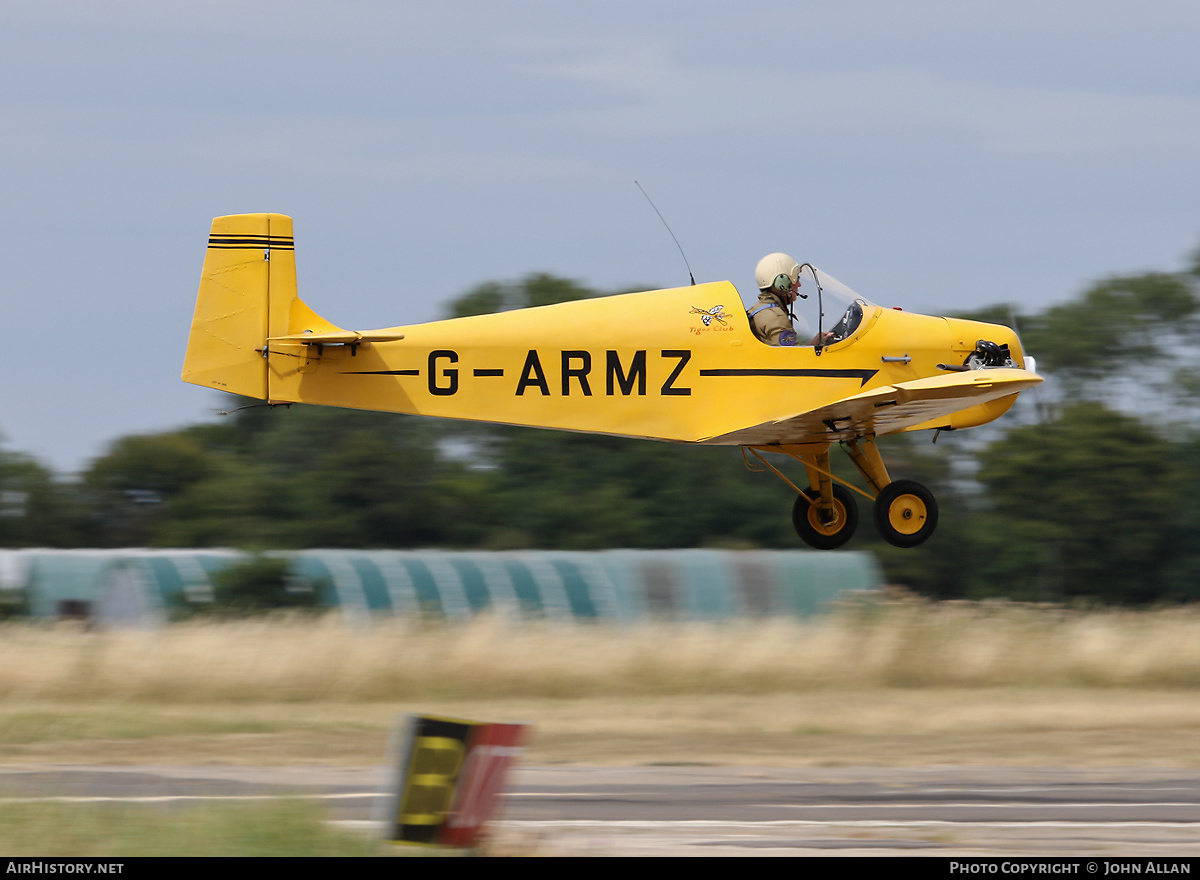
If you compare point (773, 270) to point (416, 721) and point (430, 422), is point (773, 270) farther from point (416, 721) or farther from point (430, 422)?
point (430, 422)

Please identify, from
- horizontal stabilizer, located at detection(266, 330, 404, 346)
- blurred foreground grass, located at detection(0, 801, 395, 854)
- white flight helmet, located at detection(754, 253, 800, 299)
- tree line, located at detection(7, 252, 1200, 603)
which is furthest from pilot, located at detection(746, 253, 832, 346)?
tree line, located at detection(7, 252, 1200, 603)

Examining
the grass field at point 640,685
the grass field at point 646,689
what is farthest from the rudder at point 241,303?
the grass field at point 640,685

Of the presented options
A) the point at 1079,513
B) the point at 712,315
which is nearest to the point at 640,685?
the point at 712,315

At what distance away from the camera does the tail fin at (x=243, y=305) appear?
511 inches

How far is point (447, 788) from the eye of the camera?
10070 mm

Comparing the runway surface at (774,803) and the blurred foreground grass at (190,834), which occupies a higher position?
the blurred foreground grass at (190,834)

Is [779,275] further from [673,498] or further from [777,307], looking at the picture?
[673,498]

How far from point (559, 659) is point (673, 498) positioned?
1679cm

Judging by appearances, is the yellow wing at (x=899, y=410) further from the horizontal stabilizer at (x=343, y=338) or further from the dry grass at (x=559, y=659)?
the dry grass at (x=559, y=659)

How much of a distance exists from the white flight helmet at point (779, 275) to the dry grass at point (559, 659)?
1209 cm

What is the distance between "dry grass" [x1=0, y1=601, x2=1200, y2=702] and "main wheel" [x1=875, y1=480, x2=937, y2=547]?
35.6 ft

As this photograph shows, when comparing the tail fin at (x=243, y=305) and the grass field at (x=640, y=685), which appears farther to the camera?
the grass field at (x=640, y=685)

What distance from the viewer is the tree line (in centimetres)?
4056
